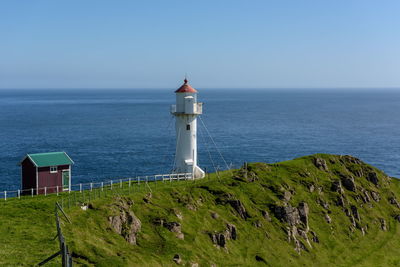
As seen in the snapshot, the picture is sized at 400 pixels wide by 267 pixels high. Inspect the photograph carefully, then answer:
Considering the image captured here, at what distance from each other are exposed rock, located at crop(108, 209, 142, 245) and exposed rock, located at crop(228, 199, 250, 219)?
13.9 meters

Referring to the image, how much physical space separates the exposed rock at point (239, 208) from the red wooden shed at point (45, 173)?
63.5 feet

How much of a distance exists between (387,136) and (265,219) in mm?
136128

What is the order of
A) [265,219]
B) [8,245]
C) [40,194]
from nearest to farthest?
[8,245], [40,194], [265,219]

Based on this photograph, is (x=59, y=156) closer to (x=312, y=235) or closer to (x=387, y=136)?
(x=312, y=235)

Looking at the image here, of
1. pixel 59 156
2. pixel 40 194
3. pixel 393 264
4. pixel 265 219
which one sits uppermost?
pixel 59 156

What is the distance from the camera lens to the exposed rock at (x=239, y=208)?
179 ft

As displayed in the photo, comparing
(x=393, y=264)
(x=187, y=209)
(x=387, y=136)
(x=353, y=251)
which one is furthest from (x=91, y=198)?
(x=387, y=136)

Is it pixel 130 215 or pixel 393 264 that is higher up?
pixel 130 215

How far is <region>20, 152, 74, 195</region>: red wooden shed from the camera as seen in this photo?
168 ft

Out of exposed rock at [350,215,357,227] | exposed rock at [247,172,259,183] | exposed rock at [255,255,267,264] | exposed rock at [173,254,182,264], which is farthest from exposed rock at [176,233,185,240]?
Answer: exposed rock at [350,215,357,227]

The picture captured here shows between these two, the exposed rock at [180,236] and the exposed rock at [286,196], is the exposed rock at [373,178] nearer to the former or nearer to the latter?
the exposed rock at [286,196]

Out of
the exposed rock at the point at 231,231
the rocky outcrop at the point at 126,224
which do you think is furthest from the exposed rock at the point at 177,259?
the exposed rock at the point at 231,231

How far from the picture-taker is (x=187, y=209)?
166 feet

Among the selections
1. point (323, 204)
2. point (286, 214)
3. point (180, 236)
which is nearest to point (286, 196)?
point (286, 214)
